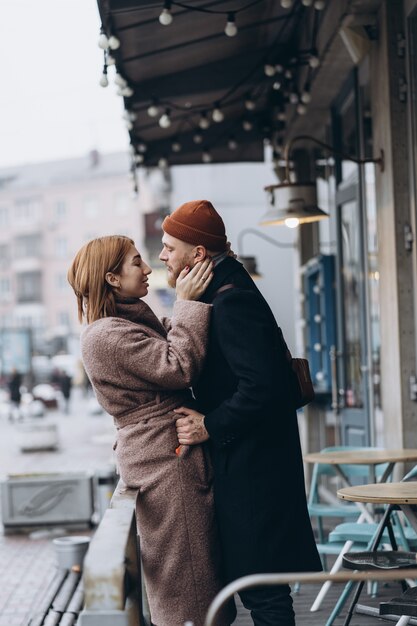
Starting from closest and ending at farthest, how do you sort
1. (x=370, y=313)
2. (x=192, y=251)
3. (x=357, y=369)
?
1. (x=192, y=251)
2. (x=370, y=313)
3. (x=357, y=369)

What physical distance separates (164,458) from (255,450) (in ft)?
0.97

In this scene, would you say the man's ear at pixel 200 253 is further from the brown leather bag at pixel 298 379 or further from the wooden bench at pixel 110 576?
the wooden bench at pixel 110 576

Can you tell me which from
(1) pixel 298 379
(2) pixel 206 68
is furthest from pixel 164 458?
(2) pixel 206 68

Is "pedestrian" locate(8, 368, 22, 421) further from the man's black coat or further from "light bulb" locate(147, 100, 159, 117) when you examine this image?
the man's black coat

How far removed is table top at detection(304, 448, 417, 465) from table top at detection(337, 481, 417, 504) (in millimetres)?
1185

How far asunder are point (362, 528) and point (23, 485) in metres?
6.21

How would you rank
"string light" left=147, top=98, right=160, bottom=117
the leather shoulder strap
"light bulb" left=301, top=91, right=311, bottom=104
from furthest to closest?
"string light" left=147, top=98, right=160, bottom=117, "light bulb" left=301, top=91, right=311, bottom=104, the leather shoulder strap

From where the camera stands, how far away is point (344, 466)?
716cm

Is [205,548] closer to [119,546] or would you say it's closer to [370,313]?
[119,546]

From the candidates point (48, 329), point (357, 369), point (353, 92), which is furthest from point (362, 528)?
point (48, 329)

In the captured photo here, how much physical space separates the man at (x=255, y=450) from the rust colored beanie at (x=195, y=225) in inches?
6.8

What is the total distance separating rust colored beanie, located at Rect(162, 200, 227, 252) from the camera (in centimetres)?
345

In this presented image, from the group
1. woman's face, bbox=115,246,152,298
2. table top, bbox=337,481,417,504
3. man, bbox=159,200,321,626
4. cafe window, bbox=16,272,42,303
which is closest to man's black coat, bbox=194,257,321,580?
man, bbox=159,200,321,626

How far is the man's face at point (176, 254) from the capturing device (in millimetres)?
3486
